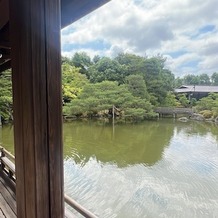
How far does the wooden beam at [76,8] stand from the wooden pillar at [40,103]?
15 centimetres

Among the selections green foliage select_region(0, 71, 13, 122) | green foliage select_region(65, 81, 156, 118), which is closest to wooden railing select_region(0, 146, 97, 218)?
green foliage select_region(0, 71, 13, 122)

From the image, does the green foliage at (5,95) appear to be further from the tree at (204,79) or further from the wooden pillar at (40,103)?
the tree at (204,79)

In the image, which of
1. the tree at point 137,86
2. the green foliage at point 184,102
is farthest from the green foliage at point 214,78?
the tree at point 137,86

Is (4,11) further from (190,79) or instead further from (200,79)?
(190,79)

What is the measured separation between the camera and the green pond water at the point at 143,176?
4453mm

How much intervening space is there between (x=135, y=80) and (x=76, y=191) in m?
13.0

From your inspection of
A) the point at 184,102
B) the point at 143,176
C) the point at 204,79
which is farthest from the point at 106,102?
the point at 204,79

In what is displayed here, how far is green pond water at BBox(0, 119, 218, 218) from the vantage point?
14.6 feet

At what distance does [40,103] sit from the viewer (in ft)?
2.09

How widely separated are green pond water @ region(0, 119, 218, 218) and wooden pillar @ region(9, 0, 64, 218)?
12.3 feet

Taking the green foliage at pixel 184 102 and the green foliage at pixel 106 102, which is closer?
the green foliage at pixel 106 102

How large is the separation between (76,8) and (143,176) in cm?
563

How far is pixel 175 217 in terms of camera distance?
13.7ft

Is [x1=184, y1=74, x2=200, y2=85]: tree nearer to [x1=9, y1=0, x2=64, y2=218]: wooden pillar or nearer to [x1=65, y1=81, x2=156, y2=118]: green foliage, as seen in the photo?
[x1=65, y1=81, x2=156, y2=118]: green foliage
